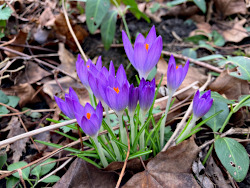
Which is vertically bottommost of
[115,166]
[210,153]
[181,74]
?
[210,153]

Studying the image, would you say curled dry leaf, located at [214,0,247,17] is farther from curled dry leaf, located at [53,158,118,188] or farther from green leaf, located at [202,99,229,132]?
curled dry leaf, located at [53,158,118,188]

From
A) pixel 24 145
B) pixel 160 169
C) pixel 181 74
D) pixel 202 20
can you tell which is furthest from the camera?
pixel 202 20

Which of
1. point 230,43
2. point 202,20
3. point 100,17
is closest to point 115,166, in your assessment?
point 100,17

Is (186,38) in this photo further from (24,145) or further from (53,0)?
(24,145)

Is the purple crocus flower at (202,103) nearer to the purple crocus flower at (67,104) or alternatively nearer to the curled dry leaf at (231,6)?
the purple crocus flower at (67,104)

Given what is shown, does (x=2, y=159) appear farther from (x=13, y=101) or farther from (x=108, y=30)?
(x=108, y=30)

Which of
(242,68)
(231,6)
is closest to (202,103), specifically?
(242,68)
